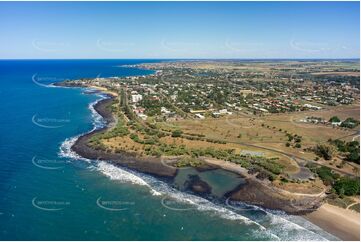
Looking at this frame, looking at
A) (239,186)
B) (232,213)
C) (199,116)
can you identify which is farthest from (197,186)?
(199,116)

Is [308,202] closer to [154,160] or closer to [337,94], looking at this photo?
[154,160]

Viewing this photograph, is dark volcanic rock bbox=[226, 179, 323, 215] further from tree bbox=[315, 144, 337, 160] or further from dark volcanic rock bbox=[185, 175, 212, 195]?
tree bbox=[315, 144, 337, 160]

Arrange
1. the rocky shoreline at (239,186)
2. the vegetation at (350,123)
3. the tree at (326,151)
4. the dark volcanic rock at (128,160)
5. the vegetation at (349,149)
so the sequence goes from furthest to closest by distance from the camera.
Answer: the vegetation at (350,123) → the tree at (326,151) → the vegetation at (349,149) → the dark volcanic rock at (128,160) → the rocky shoreline at (239,186)

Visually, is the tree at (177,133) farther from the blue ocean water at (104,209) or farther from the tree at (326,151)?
the tree at (326,151)

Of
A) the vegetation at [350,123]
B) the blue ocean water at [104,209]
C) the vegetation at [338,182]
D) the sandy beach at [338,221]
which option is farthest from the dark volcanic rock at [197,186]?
the vegetation at [350,123]

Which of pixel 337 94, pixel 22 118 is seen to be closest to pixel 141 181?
pixel 22 118

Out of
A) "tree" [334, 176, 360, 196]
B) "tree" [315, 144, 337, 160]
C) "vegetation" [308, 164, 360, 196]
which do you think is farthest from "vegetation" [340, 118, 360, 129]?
"tree" [334, 176, 360, 196]
